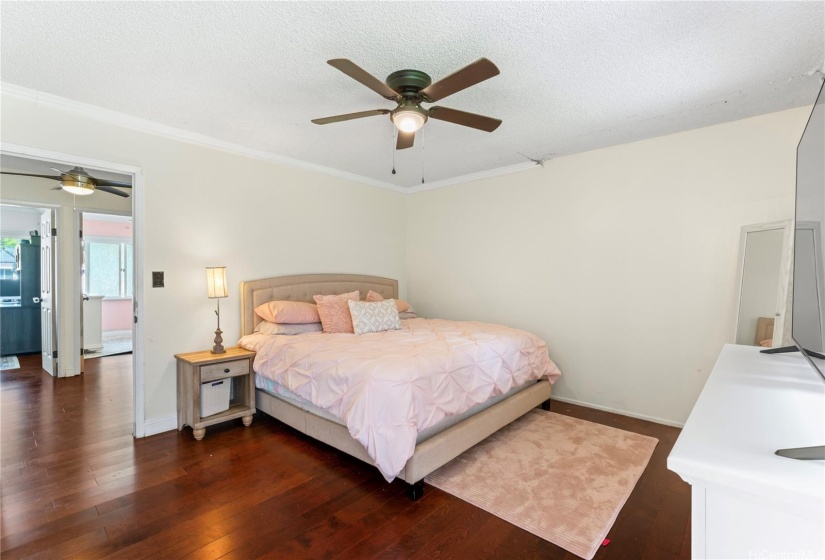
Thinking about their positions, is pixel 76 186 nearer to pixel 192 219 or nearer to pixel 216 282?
pixel 192 219

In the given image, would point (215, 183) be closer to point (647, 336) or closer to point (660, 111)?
point (660, 111)

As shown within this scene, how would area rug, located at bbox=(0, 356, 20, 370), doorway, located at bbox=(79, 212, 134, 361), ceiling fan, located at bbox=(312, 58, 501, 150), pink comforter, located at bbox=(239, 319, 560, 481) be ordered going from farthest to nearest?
doorway, located at bbox=(79, 212, 134, 361) → area rug, located at bbox=(0, 356, 20, 370) → pink comforter, located at bbox=(239, 319, 560, 481) → ceiling fan, located at bbox=(312, 58, 501, 150)

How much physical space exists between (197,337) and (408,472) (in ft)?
7.89

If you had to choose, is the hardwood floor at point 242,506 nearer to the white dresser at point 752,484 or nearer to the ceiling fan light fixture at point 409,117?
the white dresser at point 752,484

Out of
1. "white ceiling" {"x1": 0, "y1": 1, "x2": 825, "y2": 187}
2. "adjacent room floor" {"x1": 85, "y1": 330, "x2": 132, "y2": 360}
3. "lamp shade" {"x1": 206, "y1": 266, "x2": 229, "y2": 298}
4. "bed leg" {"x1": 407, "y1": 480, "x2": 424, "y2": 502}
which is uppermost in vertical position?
"white ceiling" {"x1": 0, "y1": 1, "x2": 825, "y2": 187}

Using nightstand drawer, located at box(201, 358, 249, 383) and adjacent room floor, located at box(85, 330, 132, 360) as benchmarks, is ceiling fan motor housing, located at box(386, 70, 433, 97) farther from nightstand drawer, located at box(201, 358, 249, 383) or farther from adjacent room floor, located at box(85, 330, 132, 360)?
adjacent room floor, located at box(85, 330, 132, 360)

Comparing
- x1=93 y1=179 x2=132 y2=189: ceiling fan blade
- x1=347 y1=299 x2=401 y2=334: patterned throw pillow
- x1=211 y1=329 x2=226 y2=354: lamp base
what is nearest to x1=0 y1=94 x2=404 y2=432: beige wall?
x1=211 y1=329 x2=226 y2=354: lamp base

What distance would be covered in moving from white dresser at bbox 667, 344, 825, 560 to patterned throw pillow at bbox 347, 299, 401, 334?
9.55 feet

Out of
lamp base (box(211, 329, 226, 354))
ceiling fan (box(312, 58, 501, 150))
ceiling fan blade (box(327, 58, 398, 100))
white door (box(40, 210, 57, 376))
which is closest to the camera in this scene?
ceiling fan blade (box(327, 58, 398, 100))

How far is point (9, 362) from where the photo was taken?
5590 millimetres

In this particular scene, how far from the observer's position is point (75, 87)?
2562 millimetres

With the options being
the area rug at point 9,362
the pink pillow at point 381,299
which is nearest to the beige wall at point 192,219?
the pink pillow at point 381,299

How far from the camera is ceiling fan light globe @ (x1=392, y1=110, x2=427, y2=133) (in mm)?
2234

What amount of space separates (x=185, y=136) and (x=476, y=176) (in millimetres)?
3073
